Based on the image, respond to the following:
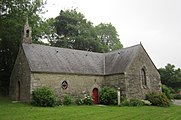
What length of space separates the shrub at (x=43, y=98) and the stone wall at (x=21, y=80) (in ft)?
5.20

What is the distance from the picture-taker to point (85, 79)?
2420cm

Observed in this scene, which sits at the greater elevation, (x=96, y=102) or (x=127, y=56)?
(x=127, y=56)

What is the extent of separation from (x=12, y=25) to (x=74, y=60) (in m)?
8.56

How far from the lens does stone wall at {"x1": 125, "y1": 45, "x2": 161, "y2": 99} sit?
923 inches

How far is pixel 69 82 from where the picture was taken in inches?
901

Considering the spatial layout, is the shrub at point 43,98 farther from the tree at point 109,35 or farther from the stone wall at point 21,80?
the tree at point 109,35

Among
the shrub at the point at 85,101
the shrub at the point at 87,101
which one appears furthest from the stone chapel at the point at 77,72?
the shrub at the point at 87,101

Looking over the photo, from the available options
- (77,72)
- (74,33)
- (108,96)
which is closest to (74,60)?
(77,72)

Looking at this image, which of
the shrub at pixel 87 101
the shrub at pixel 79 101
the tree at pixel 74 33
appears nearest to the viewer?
the shrub at pixel 79 101

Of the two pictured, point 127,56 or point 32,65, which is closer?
point 32,65

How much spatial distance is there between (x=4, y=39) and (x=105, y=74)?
13493 millimetres

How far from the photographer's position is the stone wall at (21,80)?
2131 cm

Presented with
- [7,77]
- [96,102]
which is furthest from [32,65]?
[7,77]

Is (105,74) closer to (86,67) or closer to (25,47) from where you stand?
(86,67)
